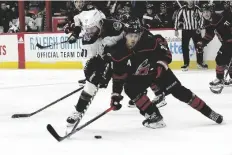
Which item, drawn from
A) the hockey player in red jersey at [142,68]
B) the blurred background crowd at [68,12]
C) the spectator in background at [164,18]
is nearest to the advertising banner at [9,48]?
the blurred background crowd at [68,12]

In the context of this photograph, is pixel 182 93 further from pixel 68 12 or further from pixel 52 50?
pixel 68 12

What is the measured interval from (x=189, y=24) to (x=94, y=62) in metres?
4.57

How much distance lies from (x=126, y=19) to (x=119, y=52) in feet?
0.84

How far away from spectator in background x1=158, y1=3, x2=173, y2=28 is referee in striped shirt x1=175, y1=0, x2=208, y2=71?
550 mm

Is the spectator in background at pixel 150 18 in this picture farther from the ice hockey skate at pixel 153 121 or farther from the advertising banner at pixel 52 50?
the ice hockey skate at pixel 153 121

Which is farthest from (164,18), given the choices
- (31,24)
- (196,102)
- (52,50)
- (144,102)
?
(144,102)

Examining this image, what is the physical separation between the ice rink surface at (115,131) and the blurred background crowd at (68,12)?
3.06m

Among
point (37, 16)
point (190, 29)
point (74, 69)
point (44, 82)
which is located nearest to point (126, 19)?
point (44, 82)

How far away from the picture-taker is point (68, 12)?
31.4ft

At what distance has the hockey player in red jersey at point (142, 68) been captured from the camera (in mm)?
3393

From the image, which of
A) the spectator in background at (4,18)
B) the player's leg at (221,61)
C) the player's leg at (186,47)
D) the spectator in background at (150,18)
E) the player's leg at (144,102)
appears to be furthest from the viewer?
the spectator in background at (4,18)

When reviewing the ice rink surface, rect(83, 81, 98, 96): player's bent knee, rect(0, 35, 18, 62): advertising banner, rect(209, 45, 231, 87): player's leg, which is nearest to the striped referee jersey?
the ice rink surface

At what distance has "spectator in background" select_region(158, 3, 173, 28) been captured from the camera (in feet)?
28.5

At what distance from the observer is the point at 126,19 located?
3.50 m
